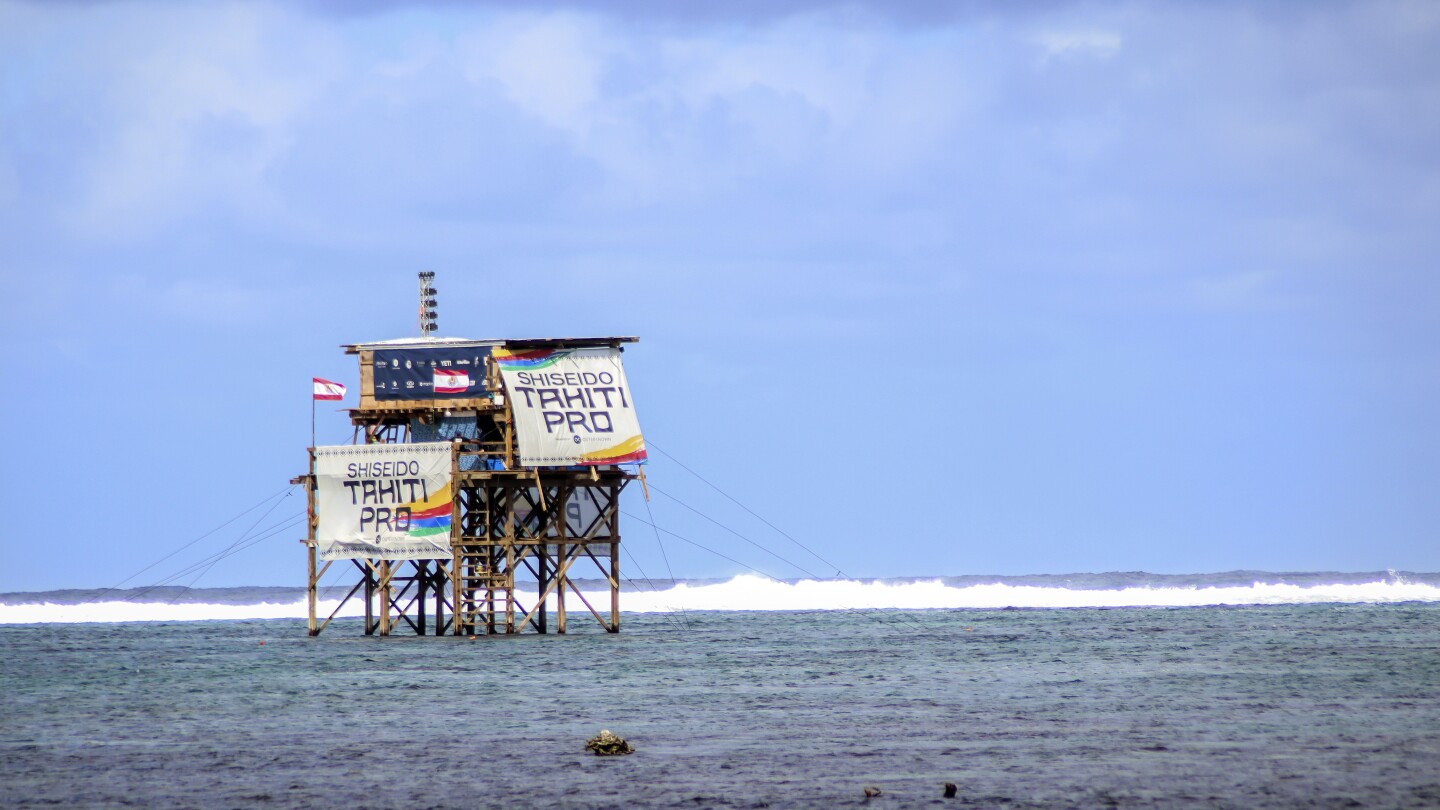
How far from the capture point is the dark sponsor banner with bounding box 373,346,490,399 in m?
52.8

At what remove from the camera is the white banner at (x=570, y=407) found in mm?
51094

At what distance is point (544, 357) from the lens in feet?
169

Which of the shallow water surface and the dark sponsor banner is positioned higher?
the dark sponsor banner

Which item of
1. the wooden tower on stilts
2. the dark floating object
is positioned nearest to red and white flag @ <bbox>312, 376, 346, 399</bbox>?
the wooden tower on stilts

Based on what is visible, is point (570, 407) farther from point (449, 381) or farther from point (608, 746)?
point (608, 746)

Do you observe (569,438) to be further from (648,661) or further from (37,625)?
(37,625)

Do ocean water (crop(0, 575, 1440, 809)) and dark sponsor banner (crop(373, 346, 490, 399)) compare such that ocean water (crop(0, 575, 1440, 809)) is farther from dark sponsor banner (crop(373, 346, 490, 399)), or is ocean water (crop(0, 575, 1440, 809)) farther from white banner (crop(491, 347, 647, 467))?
dark sponsor banner (crop(373, 346, 490, 399))

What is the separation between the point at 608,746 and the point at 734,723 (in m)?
4.75

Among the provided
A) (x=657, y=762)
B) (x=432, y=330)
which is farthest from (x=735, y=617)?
(x=657, y=762)

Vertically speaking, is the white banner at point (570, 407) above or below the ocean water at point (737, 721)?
above

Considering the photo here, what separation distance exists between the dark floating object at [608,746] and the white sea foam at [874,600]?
226ft

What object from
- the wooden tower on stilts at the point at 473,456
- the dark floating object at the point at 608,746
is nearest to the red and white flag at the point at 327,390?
the wooden tower on stilts at the point at 473,456

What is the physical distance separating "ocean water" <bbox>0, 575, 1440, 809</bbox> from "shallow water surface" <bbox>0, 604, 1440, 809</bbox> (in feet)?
0.29

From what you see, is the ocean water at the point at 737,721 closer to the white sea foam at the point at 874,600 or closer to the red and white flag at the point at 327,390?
the red and white flag at the point at 327,390
